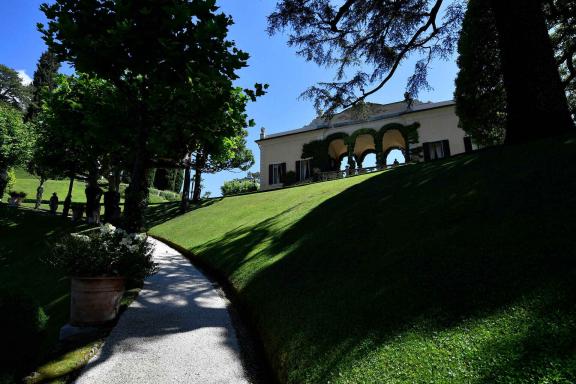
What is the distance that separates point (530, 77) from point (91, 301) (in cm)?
1052

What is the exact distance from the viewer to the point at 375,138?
28.6 meters

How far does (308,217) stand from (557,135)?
6573 millimetres

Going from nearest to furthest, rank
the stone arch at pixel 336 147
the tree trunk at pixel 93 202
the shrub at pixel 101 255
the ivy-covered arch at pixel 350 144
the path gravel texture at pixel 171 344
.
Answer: the path gravel texture at pixel 171 344, the shrub at pixel 101 255, the tree trunk at pixel 93 202, the ivy-covered arch at pixel 350 144, the stone arch at pixel 336 147

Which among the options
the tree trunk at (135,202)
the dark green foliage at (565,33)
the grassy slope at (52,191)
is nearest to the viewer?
the tree trunk at (135,202)

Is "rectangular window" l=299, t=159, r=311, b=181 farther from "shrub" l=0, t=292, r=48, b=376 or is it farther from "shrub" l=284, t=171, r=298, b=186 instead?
"shrub" l=0, t=292, r=48, b=376

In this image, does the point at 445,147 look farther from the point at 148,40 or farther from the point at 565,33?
the point at 148,40

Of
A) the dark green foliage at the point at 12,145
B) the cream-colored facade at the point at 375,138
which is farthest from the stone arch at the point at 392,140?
the dark green foliage at the point at 12,145

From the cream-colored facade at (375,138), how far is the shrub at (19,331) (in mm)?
20747

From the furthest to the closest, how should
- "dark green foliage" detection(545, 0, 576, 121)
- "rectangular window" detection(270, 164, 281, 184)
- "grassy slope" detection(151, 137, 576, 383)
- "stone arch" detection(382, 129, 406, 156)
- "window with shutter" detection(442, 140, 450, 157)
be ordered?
"rectangular window" detection(270, 164, 281, 184), "stone arch" detection(382, 129, 406, 156), "window with shutter" detection(442, 140, 450, 157), "dark green foliage" detection(545, 0, 576, 121), "grassy slope" detection(151, 137, 576, 383)

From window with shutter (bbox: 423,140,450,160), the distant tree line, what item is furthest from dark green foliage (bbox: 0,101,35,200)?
window with shutter (bbox: 423,140,450,160)

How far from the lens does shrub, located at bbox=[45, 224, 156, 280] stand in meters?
4.50

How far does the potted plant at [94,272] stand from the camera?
4434 millimetres

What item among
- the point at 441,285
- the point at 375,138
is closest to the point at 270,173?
the point at 375,138

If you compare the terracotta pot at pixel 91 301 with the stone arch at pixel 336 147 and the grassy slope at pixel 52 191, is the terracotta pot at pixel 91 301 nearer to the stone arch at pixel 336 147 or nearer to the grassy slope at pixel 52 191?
the stone arch at pixel 336 147
